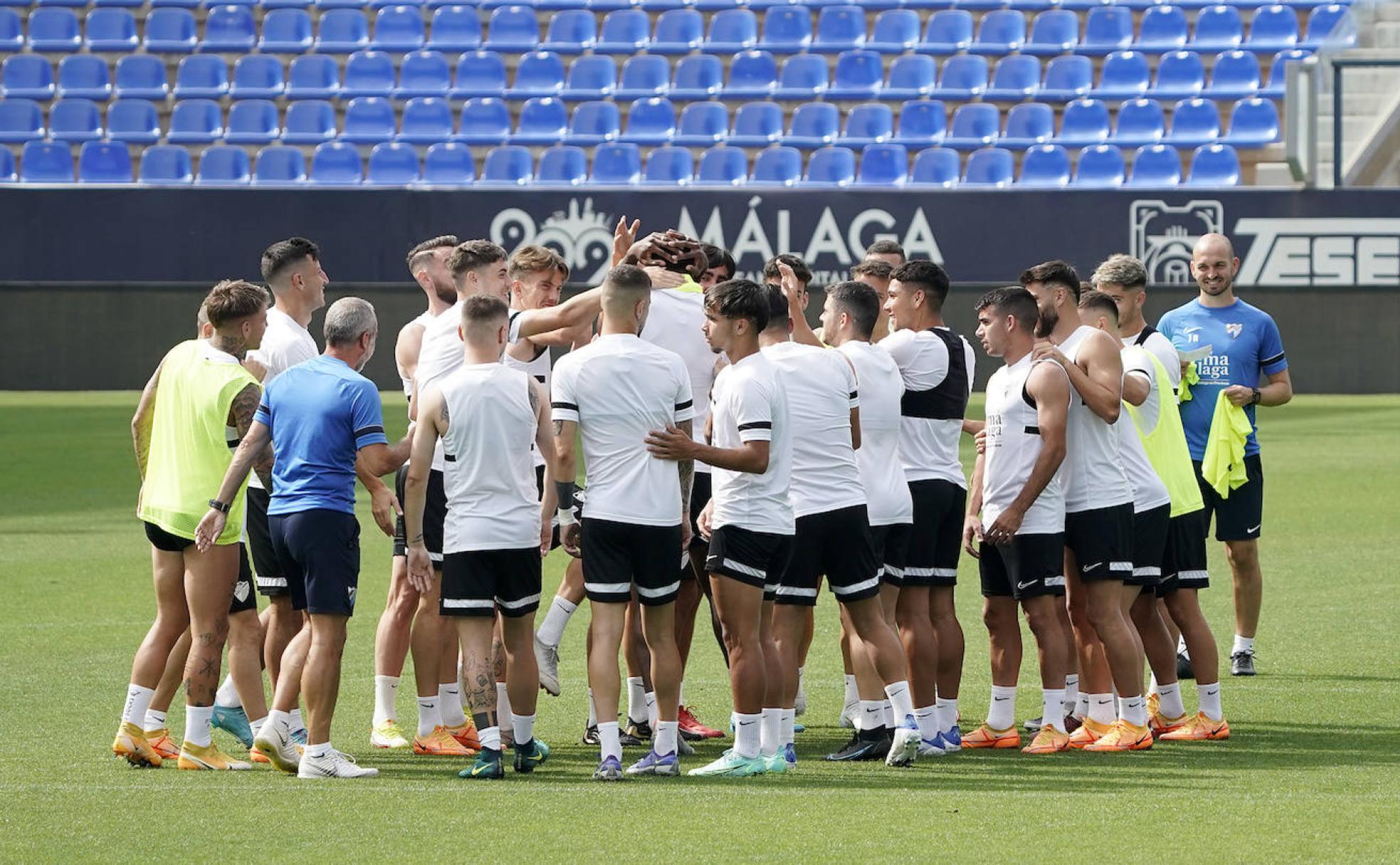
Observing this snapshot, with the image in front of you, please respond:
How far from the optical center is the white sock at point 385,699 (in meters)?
8.12

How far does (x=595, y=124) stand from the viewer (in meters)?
26.7

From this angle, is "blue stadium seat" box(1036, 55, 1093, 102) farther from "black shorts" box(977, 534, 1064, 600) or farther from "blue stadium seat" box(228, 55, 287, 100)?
"black shorts" box(977, 534, 1064, 600)

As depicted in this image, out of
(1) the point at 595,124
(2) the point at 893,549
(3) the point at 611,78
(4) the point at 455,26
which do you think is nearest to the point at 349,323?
(2) the point at 893,549

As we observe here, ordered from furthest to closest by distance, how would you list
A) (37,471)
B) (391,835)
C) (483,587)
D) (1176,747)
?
(37,471)
(1176,747)
(483,587)
(391,835)

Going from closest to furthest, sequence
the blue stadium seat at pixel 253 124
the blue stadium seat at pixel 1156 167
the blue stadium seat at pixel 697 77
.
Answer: the blue stadium seat at pixel 1156 167 → the blue stadium seat at pixel 253 124 → the blue stadium seat at pixel 697 77

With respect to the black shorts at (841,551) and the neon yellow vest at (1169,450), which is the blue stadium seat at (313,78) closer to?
the neon yellow vest at (1169,450)

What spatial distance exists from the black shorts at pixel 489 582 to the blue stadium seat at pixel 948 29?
69.9 feet

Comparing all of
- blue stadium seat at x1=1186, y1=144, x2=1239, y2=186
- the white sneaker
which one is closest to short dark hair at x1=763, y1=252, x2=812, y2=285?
the white sneaker

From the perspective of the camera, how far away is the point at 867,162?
1019 inches

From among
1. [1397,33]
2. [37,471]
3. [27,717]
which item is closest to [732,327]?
[27,717]

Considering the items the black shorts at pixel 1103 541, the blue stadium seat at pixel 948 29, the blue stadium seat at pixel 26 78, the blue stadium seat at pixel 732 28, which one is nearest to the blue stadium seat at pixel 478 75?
the blue stadium seat at pixel 732 28

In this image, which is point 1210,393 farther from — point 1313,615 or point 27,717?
point 27,717

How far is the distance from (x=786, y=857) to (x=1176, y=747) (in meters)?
2.69

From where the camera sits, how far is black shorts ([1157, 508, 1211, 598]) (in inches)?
336
